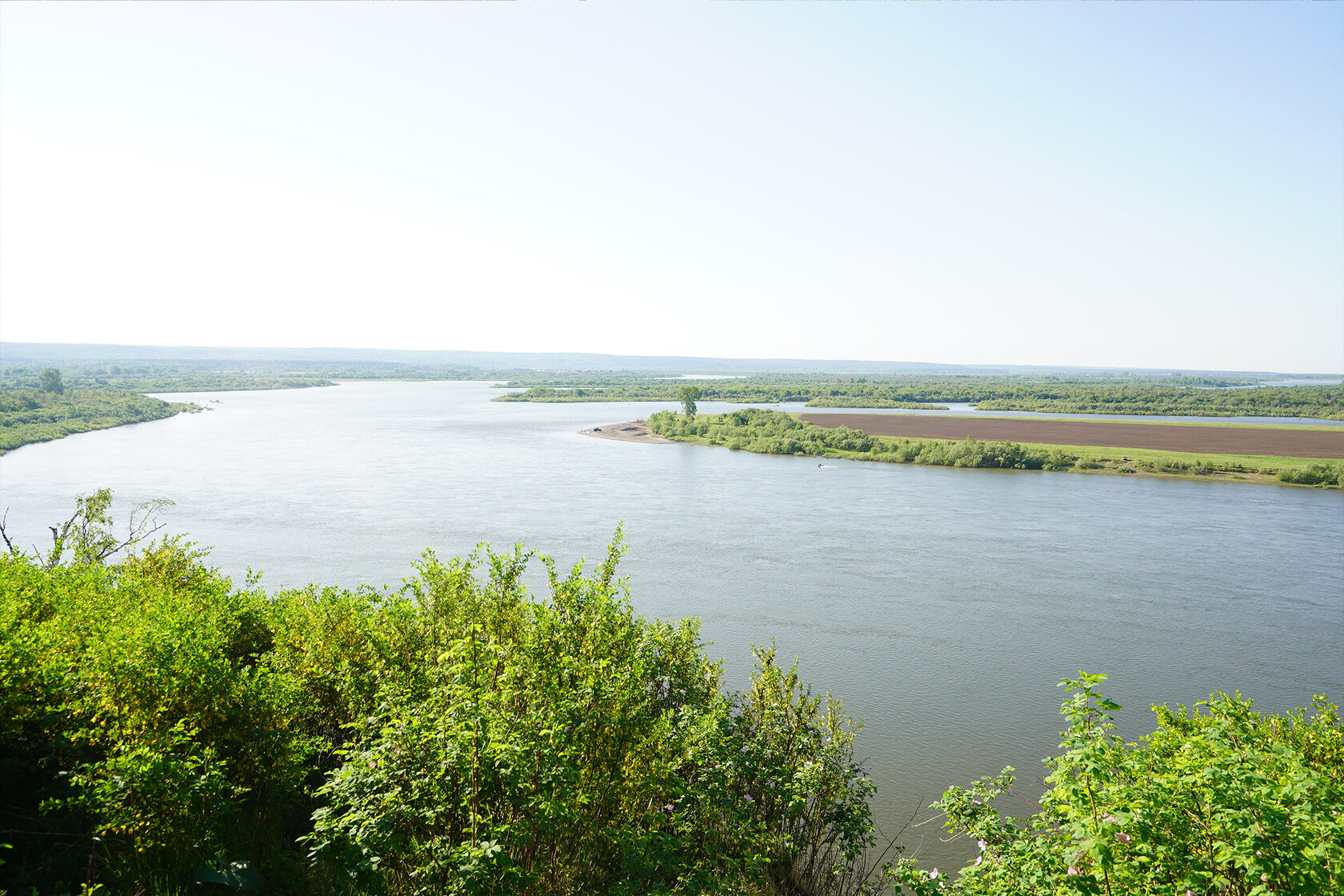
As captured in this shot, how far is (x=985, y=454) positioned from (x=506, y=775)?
58.4 meters

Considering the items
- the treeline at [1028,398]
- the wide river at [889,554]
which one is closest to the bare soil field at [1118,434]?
the wide river at [889,554]

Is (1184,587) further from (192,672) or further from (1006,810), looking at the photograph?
(192,672)

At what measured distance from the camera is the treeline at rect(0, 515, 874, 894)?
589 centimetres

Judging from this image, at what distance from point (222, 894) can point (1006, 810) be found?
11.8 m

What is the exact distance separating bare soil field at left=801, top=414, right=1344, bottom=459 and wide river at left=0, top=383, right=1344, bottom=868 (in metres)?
16.5

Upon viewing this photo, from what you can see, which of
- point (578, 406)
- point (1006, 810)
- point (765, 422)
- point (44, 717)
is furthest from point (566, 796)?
point (578, 406)

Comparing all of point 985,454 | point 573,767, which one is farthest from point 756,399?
point 573,767

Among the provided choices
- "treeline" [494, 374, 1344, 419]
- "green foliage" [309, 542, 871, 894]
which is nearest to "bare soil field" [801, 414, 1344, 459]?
"treeline" [494, 374, 1344, 419]

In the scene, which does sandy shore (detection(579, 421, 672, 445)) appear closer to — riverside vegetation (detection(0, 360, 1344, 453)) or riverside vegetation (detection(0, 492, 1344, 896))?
riverside vegetation (detection(0, 360, 1344, 453))

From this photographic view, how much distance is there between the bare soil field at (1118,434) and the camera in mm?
65000

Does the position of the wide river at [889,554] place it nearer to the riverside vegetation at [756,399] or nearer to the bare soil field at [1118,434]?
the bare soil field at [1118,434]

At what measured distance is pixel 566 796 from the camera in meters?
6.50

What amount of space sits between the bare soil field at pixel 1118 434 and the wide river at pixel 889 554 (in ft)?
54.1

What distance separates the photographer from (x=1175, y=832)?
6051 millimetres
